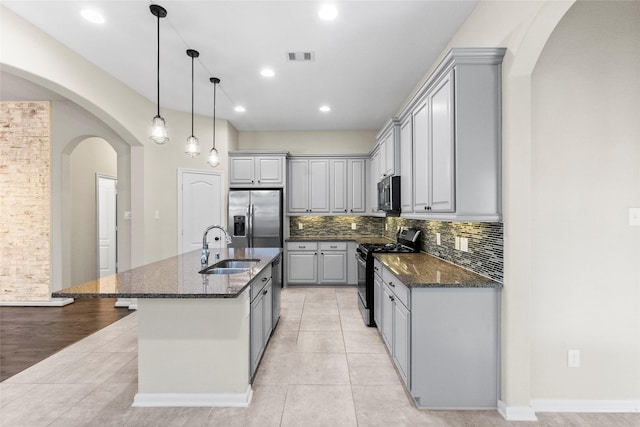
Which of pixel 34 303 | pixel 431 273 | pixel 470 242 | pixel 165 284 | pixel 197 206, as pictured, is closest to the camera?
pixel 165 284

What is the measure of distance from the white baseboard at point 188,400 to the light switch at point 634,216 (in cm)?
298

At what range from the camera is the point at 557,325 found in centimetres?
215

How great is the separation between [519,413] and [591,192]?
158 centimetres

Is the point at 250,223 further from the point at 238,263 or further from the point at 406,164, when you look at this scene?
the point at 406,164

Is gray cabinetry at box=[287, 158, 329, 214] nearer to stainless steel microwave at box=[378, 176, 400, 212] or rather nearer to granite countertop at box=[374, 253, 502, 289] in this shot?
stainless steel microwave at box=[378, 176, 400, 212]

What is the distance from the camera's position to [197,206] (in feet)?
17.4

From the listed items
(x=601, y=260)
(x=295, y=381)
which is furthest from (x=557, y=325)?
(x=295, y=381)

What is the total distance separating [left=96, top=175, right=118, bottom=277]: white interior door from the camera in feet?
19.9

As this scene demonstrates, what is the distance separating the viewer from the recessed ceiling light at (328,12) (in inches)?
98.1

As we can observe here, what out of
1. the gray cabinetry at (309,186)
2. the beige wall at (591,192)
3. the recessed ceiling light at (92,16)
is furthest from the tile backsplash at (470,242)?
the recessed ceiling light at (92,16)

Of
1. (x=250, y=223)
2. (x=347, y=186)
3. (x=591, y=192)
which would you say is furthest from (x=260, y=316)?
(x=347, y=186)

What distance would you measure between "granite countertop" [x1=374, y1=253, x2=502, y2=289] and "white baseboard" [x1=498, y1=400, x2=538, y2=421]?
0.81 metres

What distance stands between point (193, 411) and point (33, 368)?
1.81 metres

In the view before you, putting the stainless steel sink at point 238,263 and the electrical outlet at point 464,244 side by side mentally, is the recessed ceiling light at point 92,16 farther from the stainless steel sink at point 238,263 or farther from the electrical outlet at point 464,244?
the electrical outlet at point 464,244
